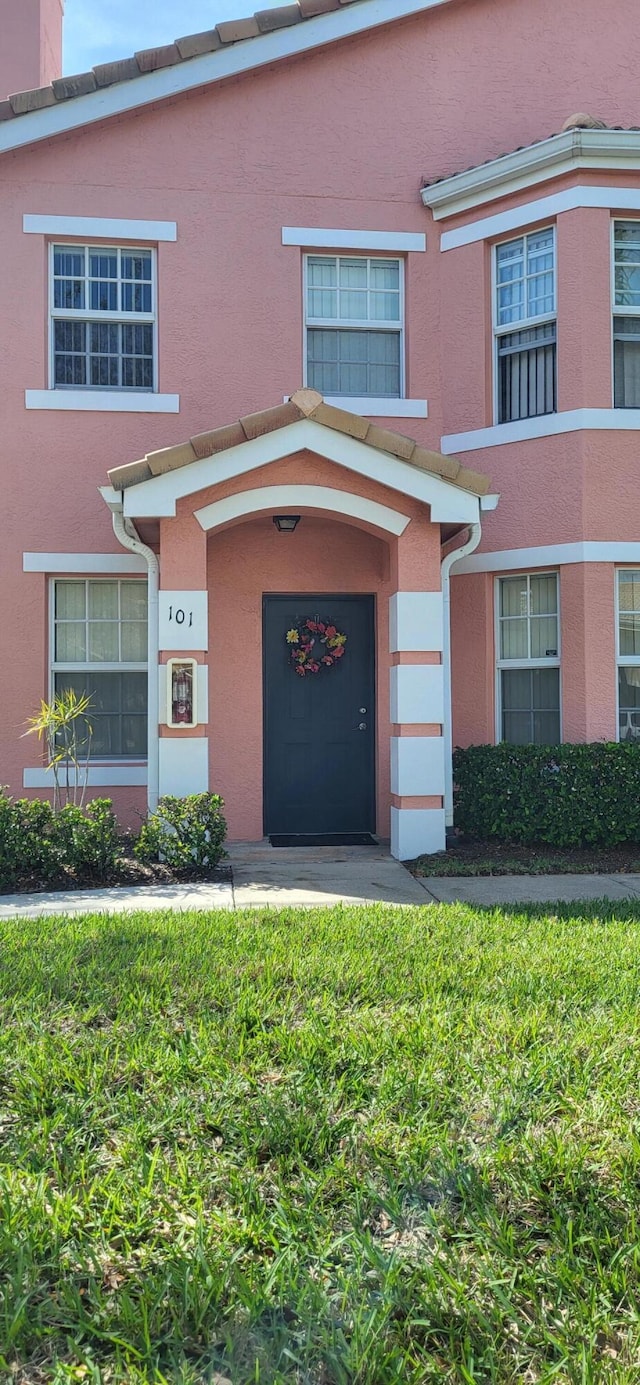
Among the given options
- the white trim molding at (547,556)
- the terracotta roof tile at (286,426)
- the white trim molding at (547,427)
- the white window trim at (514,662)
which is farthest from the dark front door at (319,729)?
the terracotta roof tile at (286,426)

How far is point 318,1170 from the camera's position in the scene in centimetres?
297

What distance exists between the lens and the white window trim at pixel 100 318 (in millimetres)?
9391

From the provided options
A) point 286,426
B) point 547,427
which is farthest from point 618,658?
point 286,426

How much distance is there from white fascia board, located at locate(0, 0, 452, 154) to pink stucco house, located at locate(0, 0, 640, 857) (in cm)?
3

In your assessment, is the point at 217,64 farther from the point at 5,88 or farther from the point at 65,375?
the point at 5,88

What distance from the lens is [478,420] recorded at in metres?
9.66

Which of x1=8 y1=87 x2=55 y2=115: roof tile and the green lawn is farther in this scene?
x1=8 y1=87 x2=55 y2=115: roof tile

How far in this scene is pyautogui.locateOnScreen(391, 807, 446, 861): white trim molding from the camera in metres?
8.21

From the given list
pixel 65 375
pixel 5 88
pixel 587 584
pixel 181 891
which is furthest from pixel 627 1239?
pixel 5 88

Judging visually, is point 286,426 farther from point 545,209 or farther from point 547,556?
point 545,209

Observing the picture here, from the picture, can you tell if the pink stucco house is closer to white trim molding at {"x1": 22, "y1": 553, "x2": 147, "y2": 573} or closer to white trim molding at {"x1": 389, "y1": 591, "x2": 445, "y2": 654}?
white trim molding at {"x1": 22, "y1": 553, "x2": 147, "y2": 573}

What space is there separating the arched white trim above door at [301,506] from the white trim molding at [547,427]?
192 centimetres

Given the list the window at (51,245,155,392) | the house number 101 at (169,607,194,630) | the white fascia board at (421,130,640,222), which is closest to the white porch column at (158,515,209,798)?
the house number 101 at (169,607,194,630)

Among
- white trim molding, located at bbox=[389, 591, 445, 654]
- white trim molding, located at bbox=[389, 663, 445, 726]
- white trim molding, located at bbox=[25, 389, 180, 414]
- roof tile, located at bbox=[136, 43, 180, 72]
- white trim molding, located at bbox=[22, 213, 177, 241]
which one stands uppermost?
roof tile, located at bbox=[136, 43, 180, 72]
